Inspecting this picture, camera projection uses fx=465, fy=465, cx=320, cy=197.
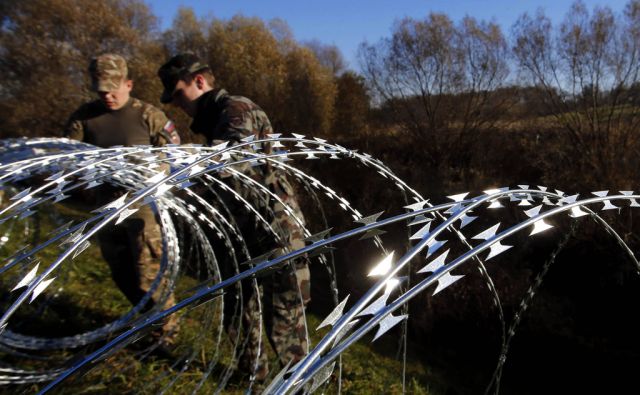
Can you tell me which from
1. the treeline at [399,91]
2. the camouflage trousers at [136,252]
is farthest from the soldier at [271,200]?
the treeline at [399,91]

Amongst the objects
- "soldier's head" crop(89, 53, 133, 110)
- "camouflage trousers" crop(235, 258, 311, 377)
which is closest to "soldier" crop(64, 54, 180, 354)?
"soldier's head" crop(89, 53, 133, 110)

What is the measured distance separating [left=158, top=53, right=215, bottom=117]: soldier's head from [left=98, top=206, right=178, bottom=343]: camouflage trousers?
94 cm

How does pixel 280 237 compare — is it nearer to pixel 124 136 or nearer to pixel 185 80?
pixel 185 80

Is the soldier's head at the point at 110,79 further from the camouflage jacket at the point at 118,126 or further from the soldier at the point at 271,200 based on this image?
the soldier at the point at 271,200

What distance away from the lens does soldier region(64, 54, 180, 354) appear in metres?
3.64

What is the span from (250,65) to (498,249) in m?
19.9

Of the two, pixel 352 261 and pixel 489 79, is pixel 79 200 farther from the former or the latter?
pixel 489 79

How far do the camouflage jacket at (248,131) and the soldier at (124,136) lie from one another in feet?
1.93

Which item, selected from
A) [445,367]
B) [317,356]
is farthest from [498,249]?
[445,367]

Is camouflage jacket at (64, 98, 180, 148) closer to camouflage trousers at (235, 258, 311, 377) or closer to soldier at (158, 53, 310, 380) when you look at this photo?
soldier at (158, 53, 310, 380)

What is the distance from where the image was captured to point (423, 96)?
47.6 ft

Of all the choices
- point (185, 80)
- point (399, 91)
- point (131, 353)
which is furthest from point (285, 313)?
point (399, 91)

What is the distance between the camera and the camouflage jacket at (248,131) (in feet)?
9.75

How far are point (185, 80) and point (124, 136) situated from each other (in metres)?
0.76
